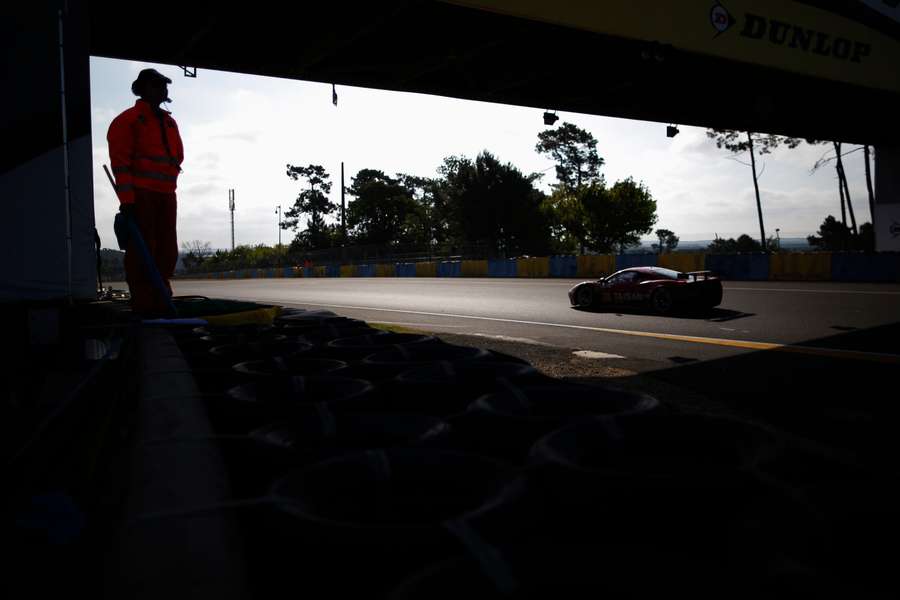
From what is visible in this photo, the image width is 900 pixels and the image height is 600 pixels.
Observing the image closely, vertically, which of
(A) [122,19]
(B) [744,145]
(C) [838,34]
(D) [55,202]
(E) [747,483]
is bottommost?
(E) [747,483]

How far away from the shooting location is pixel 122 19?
9.07 meters

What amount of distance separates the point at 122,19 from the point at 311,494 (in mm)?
10326

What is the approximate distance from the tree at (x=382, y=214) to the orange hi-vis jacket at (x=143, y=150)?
66707mm

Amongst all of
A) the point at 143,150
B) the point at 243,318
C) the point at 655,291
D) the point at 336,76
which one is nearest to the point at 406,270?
the point at 336,76

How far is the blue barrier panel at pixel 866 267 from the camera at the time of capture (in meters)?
16.6

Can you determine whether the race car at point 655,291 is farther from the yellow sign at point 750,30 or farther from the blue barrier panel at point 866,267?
the blue barrier panel at point 866,267

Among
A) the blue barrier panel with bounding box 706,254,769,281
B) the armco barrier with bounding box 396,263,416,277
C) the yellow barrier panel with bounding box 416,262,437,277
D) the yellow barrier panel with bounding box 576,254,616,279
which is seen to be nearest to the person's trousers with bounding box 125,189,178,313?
the blue barrier panel with bounding box 706,254,769,281

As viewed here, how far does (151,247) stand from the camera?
4.89m

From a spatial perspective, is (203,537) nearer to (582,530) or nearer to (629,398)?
(582,530)

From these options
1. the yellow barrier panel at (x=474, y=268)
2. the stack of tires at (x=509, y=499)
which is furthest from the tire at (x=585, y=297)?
the yellow barrier panel at (x=474, y=268)

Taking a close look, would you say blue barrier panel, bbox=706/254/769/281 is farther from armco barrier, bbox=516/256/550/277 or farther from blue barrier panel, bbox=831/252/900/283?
armco barrier, bbox=516/256/550/277

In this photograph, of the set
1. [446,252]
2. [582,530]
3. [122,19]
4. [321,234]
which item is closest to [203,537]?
[582,530]

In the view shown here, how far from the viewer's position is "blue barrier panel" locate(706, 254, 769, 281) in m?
19.5

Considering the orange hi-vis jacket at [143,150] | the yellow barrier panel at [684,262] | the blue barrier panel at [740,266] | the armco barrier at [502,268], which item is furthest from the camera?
the armco barrier at [502,268]
